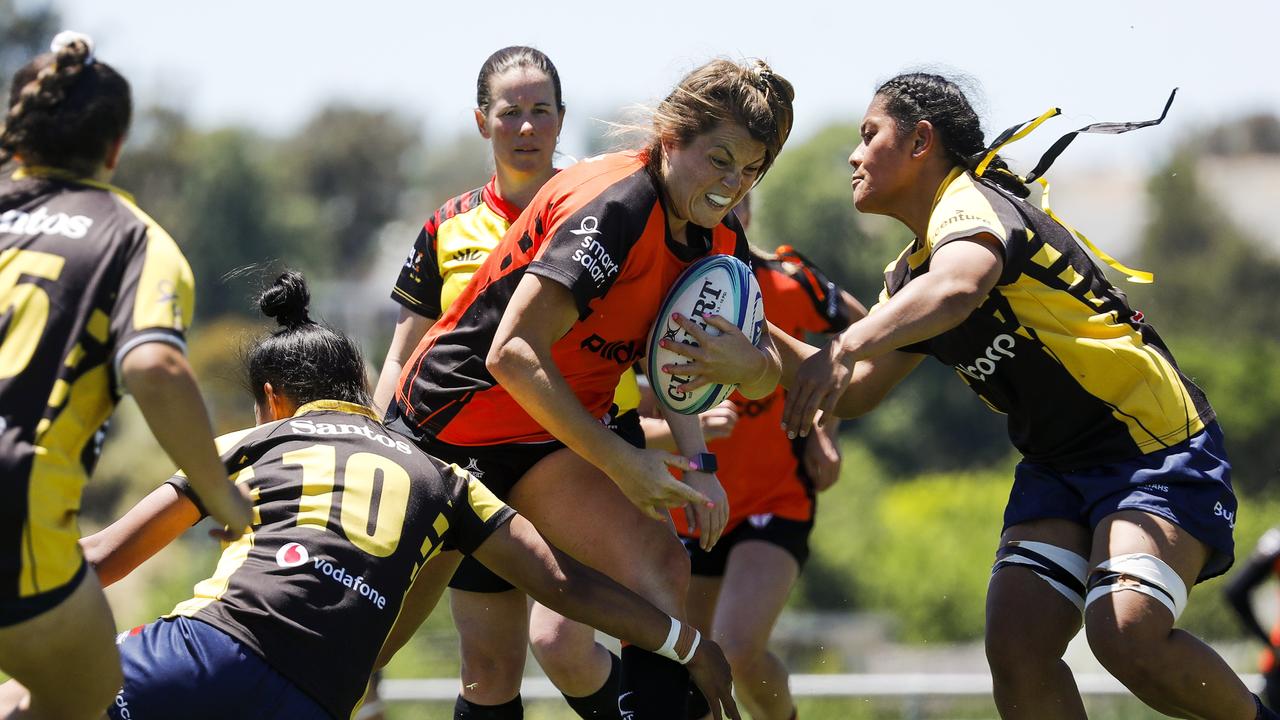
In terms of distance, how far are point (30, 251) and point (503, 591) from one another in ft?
6.85

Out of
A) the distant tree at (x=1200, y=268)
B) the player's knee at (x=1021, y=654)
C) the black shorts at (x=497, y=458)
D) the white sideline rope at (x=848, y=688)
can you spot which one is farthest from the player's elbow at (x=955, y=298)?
the distant tree at (x=1200, y=268)

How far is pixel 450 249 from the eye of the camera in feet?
16.8

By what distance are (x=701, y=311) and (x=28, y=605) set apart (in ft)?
6.27

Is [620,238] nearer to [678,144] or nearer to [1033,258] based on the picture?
[678,144]

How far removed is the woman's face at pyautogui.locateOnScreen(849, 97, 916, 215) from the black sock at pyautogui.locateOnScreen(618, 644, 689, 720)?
5.13ft

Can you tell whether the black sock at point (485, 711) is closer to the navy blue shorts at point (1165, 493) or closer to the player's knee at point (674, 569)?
the player's knee at point (674, 569)

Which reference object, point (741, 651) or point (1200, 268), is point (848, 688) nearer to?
point (741, 651)

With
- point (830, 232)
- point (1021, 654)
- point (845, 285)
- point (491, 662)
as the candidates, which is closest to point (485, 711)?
point (491, 662)

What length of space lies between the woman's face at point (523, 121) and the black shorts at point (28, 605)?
2.55 meters

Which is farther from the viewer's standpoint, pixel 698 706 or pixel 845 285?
pixel 845 285

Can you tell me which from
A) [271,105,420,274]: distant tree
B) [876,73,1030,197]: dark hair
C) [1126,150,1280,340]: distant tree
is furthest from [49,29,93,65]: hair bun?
[271,105,420,274]: distant tree

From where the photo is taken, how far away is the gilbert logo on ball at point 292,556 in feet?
11.7

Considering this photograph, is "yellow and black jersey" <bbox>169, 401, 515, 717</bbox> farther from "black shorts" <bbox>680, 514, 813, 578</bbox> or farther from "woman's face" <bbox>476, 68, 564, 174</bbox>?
"black shorts" <bbox>680, 514, 813, 578</bbox>

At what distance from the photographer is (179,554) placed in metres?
27.5
